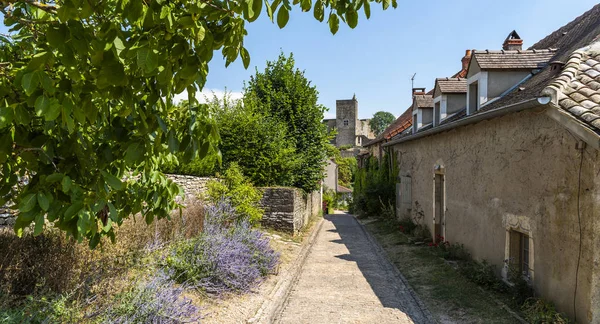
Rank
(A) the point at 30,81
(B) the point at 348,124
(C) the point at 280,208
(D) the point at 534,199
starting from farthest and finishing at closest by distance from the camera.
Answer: (B) the point at 348,124 → (C) the point at 280,208 → (D) the point at 534,199 → (A) the point at 30,81

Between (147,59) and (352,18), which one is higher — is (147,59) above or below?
below

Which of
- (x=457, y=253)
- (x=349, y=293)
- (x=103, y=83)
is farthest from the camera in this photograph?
(x=457, y=253)

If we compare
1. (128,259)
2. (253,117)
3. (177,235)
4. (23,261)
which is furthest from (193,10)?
(253,117)

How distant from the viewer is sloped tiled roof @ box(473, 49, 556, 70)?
9.55 metres

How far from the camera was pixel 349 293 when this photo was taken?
742 cm

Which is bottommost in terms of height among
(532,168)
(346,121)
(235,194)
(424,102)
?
(235,194)

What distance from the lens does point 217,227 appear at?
8320mm

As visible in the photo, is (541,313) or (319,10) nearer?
(319,10)

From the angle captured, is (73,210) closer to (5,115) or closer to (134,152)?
(134,152)

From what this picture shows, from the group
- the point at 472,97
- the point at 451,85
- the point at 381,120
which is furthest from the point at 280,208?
the point at 381,120

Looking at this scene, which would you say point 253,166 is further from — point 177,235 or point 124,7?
point 124,7

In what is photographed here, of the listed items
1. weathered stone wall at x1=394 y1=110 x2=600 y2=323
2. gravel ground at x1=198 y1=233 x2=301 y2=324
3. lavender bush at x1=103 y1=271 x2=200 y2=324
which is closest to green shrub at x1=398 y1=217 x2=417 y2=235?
weathered stone wall at x1=394 y1=110 x2=600 y2=323

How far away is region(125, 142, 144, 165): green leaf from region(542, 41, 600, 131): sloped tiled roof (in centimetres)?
521

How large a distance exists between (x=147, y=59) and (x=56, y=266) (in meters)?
3.82
